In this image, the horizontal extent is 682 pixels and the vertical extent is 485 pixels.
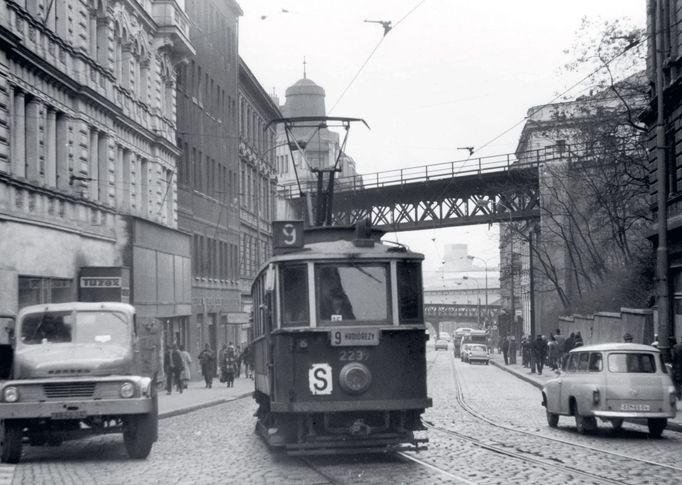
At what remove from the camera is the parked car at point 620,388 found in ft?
64.0

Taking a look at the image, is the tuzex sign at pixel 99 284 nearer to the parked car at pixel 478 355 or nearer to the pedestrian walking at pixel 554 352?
the pedestrian walking at pixel 554 352

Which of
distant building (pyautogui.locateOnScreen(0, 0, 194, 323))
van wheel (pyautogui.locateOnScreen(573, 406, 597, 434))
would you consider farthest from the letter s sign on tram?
distant building (pyautogui.locateOnScreen(0, 0, 194, 323))

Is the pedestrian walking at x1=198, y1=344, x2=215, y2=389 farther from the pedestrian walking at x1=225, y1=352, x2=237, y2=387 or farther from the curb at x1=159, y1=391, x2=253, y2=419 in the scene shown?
the curb at x1=159, y1=391, x2=253, y2=419

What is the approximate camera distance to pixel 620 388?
64.3 ft

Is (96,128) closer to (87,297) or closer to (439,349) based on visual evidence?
(87,297)

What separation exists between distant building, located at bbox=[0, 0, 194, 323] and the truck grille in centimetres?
1088

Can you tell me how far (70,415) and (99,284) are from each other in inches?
656

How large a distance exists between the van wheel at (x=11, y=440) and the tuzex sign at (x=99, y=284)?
16040 millimetres

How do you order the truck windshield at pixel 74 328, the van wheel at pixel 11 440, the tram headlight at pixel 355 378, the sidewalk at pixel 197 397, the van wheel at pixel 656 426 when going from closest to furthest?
the tram headlight at pixel 355 378 < the van wheel at pixel 11 440 < the truck windshield at pixel 74 328 < the van wheel at pixel 656 426 < the sidewalk at pixel 197 397

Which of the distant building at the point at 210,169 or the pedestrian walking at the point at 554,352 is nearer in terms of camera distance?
the pedestrian walking at the point at 554,352

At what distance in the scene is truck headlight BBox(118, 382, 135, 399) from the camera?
52.3 feet

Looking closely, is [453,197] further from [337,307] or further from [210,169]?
[337,307]

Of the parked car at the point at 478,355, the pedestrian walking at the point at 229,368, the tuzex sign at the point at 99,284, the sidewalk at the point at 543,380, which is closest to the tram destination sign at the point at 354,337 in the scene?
the sidewalk at the point at 543,380

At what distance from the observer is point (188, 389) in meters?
39.9
